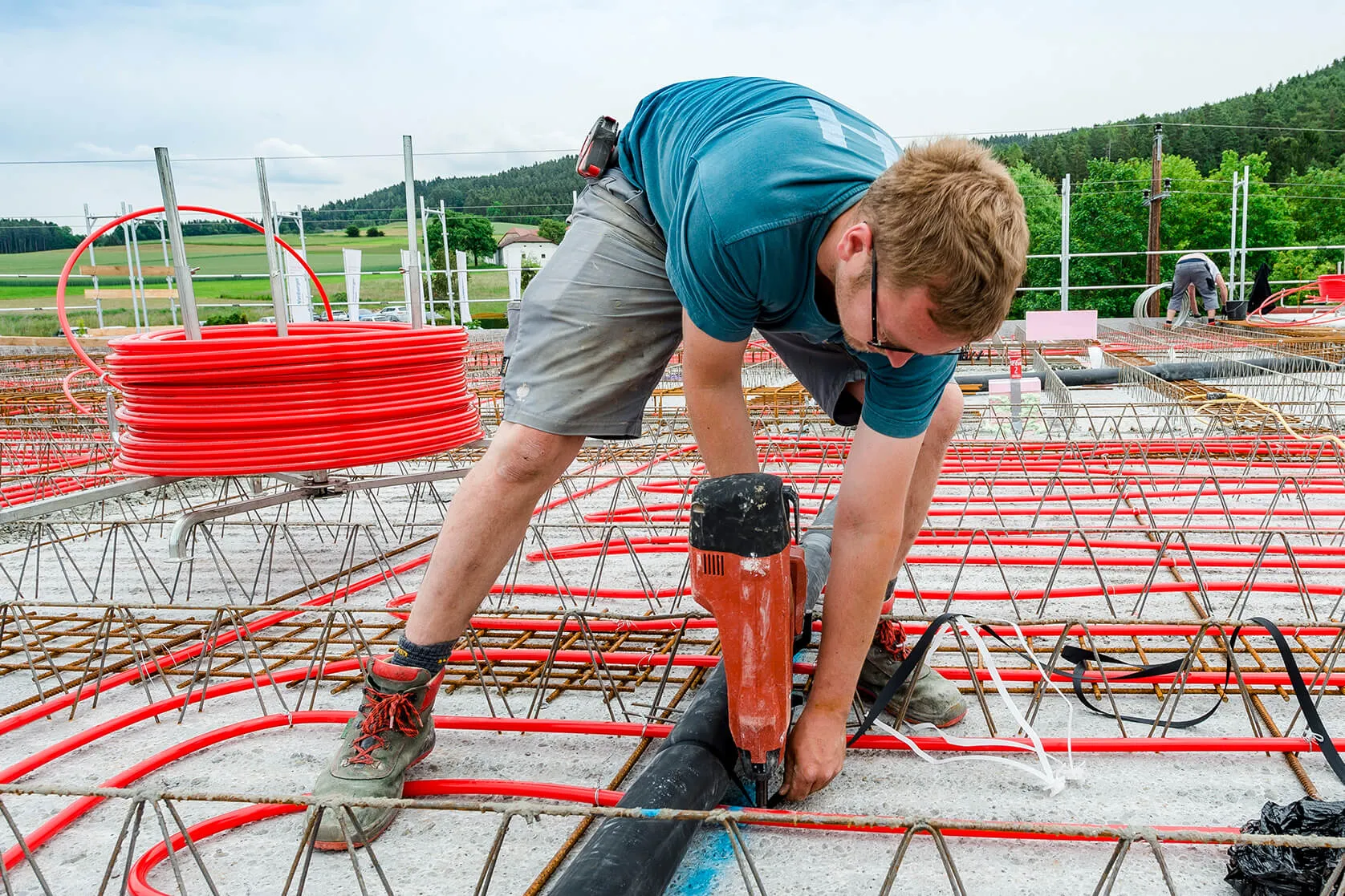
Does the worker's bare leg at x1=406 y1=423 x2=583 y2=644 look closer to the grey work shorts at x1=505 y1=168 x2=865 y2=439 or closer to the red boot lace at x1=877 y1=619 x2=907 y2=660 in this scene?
the grey work shorts at x1=505 y1=168 x2=865 y2=439

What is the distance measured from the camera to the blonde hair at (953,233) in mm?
1352

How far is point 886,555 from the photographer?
1888mm

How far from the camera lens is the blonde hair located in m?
1.35

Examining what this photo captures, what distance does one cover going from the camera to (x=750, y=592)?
160 centimetres

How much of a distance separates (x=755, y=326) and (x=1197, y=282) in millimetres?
15648

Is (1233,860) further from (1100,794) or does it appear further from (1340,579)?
(1340,579)

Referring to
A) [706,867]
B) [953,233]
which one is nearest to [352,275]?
[706,867]

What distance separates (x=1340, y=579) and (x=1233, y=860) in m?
2.49

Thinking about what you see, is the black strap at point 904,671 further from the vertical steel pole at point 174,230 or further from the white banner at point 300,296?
the white banner at point 300,296

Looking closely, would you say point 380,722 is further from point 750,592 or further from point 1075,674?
point 1075,674

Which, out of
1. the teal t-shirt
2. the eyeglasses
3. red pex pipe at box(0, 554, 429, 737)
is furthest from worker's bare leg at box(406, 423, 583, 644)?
the eyeglasses

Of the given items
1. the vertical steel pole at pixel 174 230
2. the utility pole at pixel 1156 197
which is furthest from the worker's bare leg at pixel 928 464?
the utility pole at pixel 1156 197

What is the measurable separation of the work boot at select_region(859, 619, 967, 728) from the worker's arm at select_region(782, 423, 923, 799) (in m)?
0.32

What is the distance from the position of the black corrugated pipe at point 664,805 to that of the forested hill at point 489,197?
22.4m
